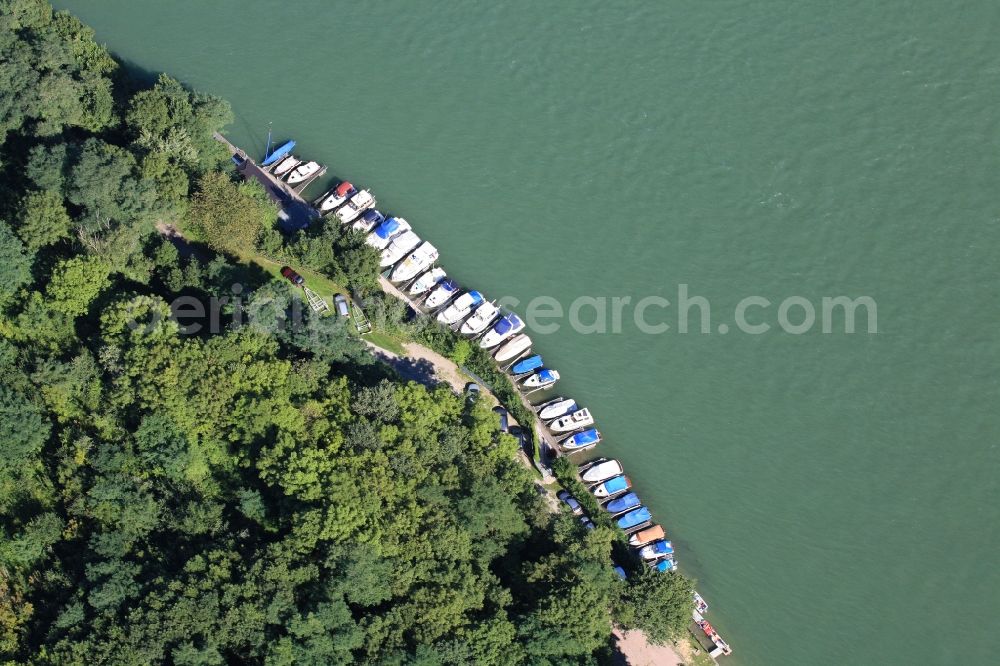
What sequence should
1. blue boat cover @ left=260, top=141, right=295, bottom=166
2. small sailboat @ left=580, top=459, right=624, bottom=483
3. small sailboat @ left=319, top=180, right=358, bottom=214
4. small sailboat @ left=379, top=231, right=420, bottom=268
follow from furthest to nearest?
blue boat cover @ left=260, top=141, right=295, bottom=166, small sailboat @ left=319, top=180, right=358, bottom=214, small sailboat @ left=379, top=231, right=420, bottom=268, small sailboat @ left=580, top=459, right=624, bottom=483

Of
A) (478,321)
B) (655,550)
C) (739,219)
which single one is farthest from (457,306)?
(739,219)

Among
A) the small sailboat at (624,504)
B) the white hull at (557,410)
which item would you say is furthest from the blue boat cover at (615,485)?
the white hull at (557,410)

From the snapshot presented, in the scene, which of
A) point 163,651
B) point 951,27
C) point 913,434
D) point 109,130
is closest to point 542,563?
point 163,651

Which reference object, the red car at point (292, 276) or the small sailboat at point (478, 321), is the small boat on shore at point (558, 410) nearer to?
the small sailboat at point (478, 321)

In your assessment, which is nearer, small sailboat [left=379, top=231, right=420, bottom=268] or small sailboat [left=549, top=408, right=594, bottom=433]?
small sailboat [left=549, top=408, right=594, bottom=433]

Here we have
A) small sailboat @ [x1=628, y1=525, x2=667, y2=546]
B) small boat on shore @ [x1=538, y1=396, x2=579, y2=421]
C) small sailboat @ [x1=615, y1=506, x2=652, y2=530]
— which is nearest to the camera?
small sailboat @ [x1=628, y1=525, x2=667, y2=546]

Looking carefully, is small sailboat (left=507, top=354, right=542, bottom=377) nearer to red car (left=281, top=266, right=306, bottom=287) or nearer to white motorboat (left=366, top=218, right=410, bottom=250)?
white motorboat (left=366, top=218, right=410, bottom=250)

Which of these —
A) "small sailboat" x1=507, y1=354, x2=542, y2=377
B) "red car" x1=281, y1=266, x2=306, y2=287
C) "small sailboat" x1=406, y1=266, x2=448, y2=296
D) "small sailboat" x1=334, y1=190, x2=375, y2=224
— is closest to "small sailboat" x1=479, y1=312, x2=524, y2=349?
"small sailboat" x1=507, y1=354, x2=542, y2=377
